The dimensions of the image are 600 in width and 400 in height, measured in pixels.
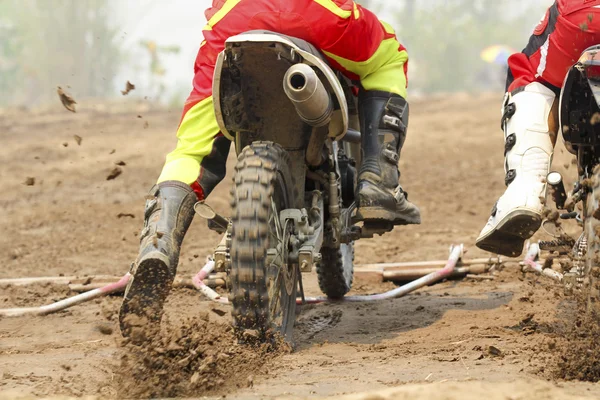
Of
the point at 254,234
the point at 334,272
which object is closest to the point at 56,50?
the point at 334,272

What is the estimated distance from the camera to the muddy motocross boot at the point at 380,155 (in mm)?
4570

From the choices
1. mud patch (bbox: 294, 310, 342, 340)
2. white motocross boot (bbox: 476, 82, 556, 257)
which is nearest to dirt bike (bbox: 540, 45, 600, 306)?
white motocross boot (bbox: 476, 82, 556, 257)

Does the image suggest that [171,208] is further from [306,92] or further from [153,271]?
[306,92]

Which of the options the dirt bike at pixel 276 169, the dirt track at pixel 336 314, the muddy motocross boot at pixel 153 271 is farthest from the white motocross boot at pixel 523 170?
the muddy motocross boot at pixel 153 271

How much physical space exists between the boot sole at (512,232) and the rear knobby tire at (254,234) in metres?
1.01

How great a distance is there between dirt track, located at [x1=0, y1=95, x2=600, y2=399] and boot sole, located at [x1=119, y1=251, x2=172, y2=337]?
15 centimetres

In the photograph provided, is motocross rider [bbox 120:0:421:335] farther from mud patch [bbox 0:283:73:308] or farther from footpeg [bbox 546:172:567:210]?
mud patch [bbox 0:283:73:308]

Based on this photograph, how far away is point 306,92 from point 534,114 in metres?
1.20

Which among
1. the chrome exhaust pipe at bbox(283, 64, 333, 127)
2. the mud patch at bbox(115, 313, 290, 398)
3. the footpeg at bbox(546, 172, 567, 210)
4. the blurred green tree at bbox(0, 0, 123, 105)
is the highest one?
the blurred green tree at bbox(0, 0, 123, 105)

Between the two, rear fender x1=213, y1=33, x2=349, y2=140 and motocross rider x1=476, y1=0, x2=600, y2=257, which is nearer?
rear fender x1=213, y1=33, x2=349, y2=140

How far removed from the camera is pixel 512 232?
4.37 meters

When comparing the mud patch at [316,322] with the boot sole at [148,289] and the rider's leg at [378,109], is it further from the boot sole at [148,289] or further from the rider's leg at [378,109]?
the boot sole at [148,289]

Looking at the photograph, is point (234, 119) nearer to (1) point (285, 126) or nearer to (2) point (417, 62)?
(1) point (285, 126)

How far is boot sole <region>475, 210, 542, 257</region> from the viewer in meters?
4.26
